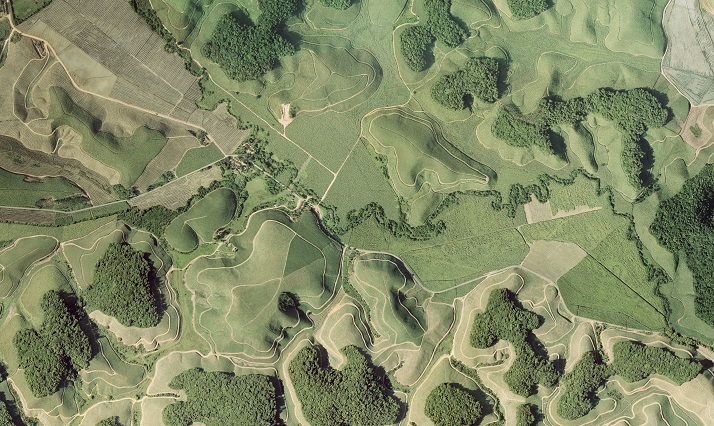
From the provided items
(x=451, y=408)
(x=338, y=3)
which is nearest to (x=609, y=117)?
(x=338, y=3)

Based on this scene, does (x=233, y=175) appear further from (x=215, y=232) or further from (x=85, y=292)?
(x=85, y=292)

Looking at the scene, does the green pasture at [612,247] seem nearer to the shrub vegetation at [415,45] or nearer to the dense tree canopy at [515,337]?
the dense tree canopy at [515,337]

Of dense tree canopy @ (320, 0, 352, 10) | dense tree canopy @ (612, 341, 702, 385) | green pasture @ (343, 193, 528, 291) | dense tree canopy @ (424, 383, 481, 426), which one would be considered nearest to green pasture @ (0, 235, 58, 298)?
green pasture @ (343, 193, 528, 291)

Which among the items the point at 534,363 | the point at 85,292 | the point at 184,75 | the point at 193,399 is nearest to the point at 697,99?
the point at 534,363

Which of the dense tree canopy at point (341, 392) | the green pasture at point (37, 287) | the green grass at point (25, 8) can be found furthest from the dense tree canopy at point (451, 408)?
the green grass at point (25, 8)

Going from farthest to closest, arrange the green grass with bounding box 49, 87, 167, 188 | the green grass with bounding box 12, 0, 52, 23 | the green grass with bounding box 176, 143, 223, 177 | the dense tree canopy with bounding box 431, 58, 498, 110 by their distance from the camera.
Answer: the green grass with bounding box 176, 143, 223, 177, the dense tree canopy with bounding box 431, 58, 498, 110, the green grass with bounding box 12, 0, 52, 23, the green grass with bounding box 49, 87, 167, 188

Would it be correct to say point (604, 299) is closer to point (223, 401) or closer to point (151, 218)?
point (223, 401)

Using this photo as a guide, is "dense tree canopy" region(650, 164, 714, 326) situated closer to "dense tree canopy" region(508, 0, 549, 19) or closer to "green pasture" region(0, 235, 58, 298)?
"dense tree canopy" region(508, 0, 549, 19)
